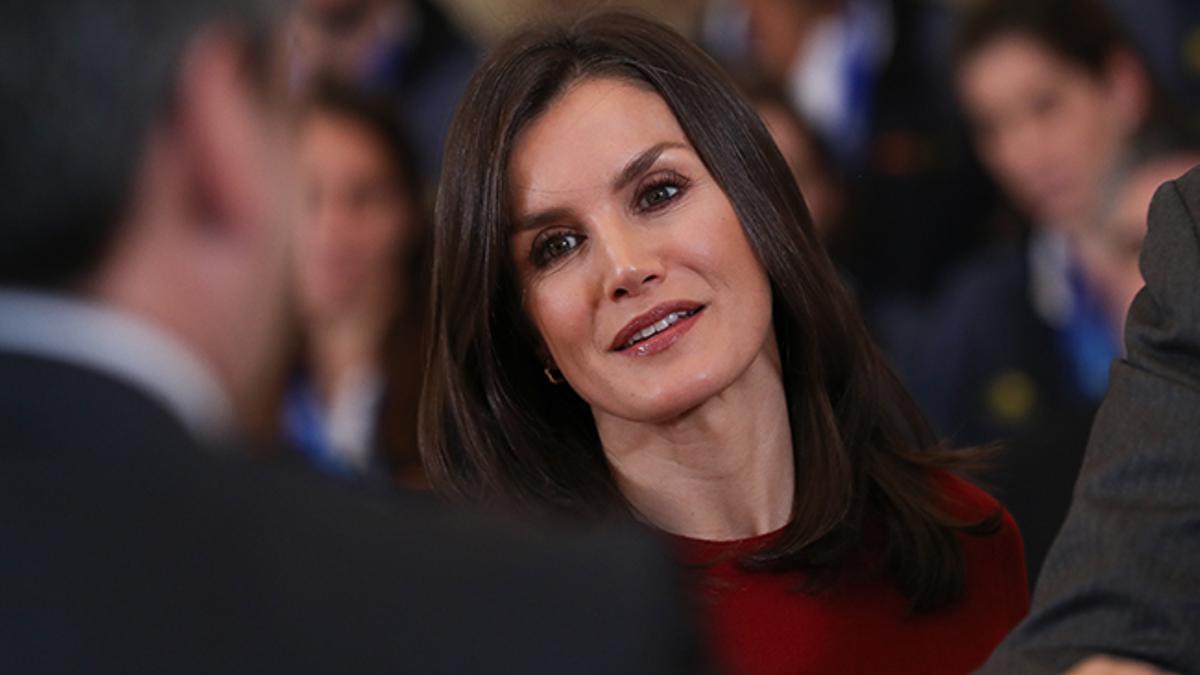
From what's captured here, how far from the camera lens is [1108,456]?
5.27 ft

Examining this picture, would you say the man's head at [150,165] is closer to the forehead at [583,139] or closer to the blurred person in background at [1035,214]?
the forehead at [583,139]

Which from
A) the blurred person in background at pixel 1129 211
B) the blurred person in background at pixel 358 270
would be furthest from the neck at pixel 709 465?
the blurred person in background at pixel 358 270

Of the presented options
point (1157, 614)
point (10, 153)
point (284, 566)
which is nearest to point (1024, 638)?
point (1157, 614)

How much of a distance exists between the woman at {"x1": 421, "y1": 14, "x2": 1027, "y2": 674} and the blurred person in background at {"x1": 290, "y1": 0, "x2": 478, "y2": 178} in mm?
2054

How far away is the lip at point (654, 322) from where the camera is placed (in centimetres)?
194

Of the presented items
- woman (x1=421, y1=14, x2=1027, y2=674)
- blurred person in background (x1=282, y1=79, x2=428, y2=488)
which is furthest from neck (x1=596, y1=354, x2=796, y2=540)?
blurred person in background (x1=282, y1=79, x2=428, y2=488)

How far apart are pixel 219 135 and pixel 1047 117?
3.30 metres

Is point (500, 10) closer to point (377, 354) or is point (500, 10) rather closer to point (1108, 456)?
point (377, 354)

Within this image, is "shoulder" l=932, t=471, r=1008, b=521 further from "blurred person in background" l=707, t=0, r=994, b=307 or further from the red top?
"blurred person in background" l=707, t=0, r=994, b=307

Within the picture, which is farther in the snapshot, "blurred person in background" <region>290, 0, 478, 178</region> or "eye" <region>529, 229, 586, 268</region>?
"blurred person in background" <region>290, 0, 478, 178</region>

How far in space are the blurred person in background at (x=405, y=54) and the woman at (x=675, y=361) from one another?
205cm

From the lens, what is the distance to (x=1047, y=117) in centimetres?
397

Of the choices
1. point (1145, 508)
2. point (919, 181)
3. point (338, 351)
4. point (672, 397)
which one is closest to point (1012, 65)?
point (919, 181)

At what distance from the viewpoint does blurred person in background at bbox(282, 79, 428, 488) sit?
381 cm
